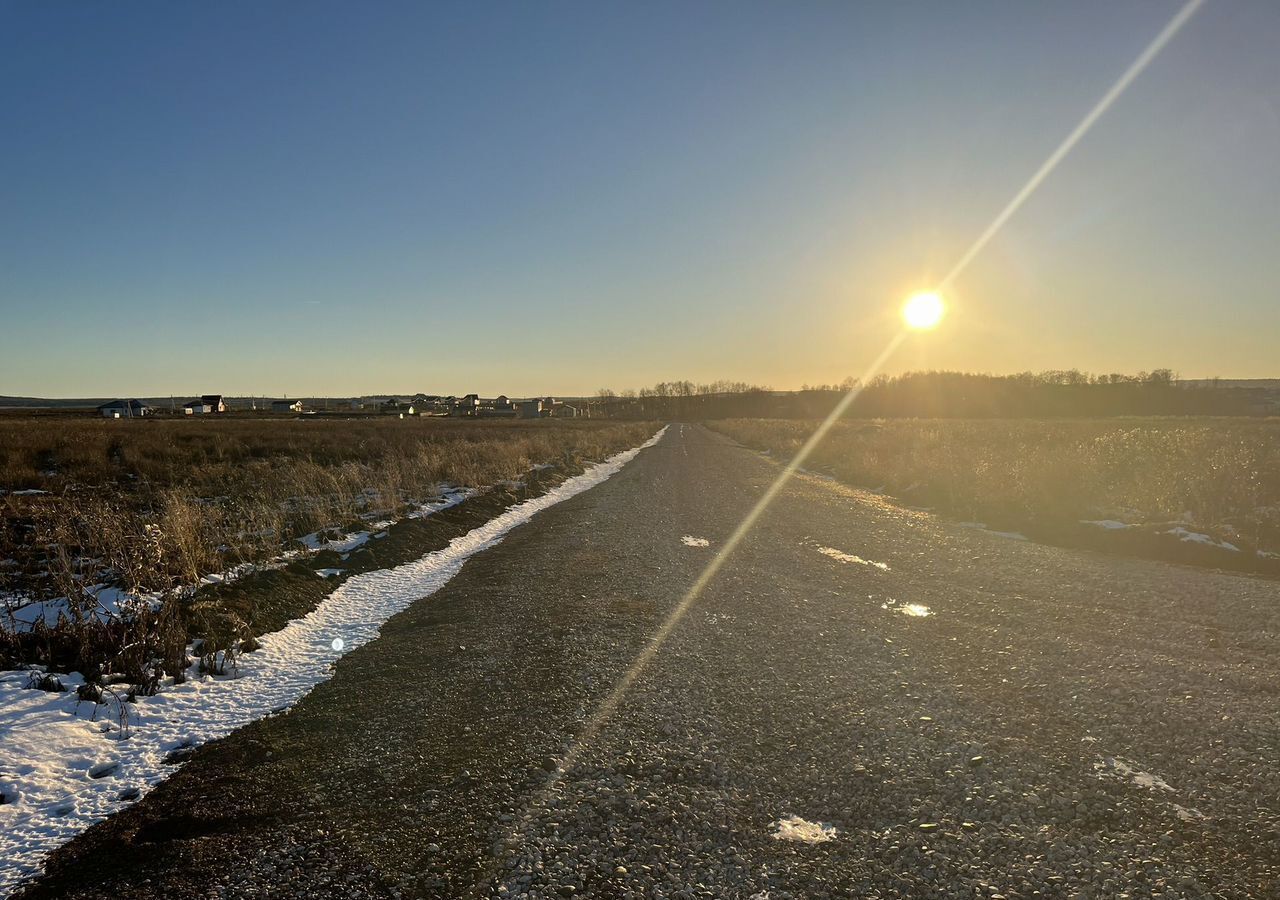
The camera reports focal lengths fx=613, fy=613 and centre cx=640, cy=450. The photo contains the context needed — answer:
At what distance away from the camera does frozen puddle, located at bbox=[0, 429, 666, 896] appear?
135 inches

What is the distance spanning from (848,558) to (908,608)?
2.67m

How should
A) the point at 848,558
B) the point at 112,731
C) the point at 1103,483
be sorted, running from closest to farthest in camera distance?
the point at 112,731
the point at 848,558
the point at 1103,483

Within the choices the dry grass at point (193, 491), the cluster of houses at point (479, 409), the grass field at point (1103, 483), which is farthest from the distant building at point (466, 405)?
the grass field at point (1103, 483)

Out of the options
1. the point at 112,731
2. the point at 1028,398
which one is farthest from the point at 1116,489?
the point at 1028,398

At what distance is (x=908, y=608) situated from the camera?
731 centimetres

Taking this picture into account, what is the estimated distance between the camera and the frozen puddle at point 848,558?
9523mm

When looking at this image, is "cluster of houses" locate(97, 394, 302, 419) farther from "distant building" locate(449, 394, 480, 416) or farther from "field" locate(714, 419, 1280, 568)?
"field" locate(714, 419, 1280, 568)

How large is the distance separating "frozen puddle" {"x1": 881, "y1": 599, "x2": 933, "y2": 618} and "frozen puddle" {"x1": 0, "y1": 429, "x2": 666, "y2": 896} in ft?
19.6

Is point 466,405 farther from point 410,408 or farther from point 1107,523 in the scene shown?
point 1107,523

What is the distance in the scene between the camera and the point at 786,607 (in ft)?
24.1

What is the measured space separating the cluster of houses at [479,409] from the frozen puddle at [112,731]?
10607 cm

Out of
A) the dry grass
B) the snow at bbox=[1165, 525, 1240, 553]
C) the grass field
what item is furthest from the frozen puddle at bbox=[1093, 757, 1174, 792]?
the grass field

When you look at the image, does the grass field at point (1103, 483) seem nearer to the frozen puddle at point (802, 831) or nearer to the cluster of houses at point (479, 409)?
the frozen puddle at point (802, 831)

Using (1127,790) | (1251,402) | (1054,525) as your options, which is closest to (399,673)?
(1127,790)
